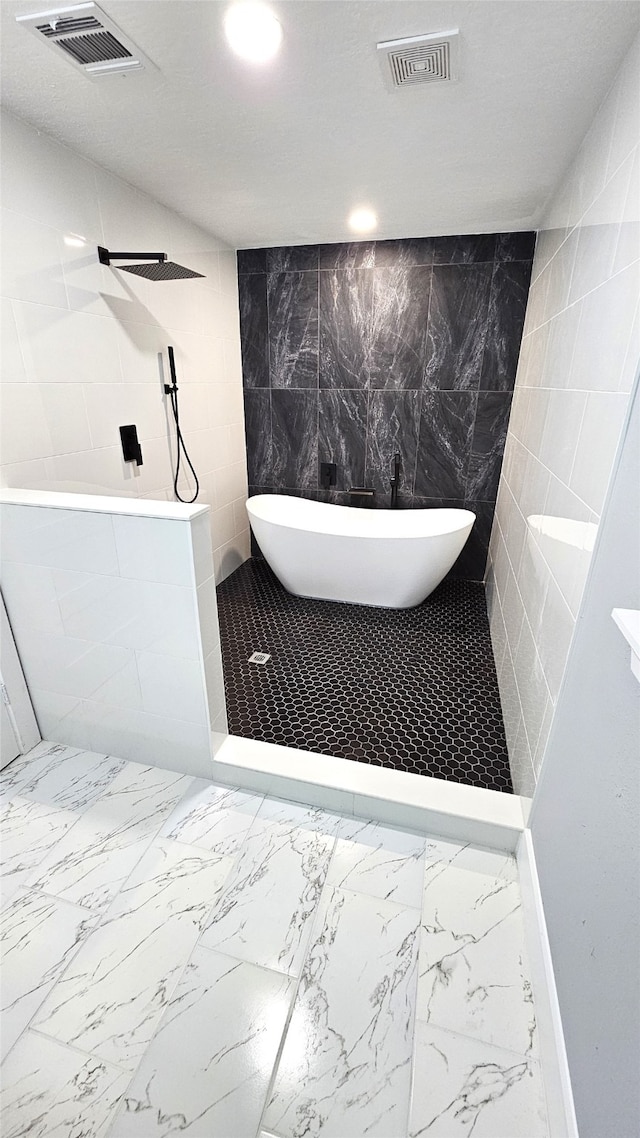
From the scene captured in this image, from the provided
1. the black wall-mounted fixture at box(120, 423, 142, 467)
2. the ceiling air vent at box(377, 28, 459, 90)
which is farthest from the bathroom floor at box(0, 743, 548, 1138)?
the ceiling air vent at box(377, 28, 459, 90)

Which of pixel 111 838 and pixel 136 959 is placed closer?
pixel 136 959

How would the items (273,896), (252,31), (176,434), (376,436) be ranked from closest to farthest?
(252,31) → (273,896) → (176,434) → (376,436)

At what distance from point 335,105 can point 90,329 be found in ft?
4.17

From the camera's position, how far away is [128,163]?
1.97 m

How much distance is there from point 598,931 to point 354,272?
11.4ft

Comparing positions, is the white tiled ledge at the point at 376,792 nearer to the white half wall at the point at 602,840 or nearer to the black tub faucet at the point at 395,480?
the white half wall at the point at 602,840

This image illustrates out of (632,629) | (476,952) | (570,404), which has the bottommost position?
(476,952)

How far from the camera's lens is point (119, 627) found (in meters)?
1.67

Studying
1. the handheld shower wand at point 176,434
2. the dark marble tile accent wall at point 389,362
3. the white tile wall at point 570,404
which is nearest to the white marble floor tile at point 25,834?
the white tile wall at point 570,404

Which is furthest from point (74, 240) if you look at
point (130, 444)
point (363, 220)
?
point (363, 220)

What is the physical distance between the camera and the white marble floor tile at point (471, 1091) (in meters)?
0.98

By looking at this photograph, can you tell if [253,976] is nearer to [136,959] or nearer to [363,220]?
[136,959]

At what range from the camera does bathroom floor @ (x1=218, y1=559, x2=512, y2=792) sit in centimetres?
190

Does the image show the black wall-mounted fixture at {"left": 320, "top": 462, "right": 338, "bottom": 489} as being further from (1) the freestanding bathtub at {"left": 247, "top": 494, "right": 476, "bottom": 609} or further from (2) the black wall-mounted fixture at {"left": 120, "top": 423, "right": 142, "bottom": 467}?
(2) the black wall-mounted fixture at {"left": 120, "top": 423, "right": 142, "bottom": 467}
